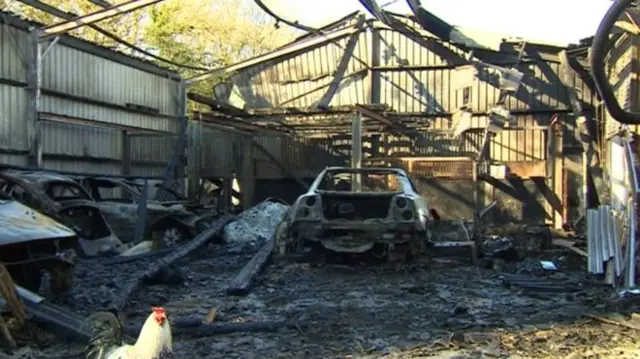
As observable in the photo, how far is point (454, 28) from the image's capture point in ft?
57.6

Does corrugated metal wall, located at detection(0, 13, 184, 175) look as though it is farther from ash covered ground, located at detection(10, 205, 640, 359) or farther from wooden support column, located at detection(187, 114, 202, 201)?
ash covered ground, located at detection(10, 205, 640, 359)

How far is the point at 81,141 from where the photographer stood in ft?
59.0

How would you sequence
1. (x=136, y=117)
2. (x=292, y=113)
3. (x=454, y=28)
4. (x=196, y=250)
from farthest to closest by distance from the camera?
(x=136, y=117), (x=454, y=28), (x=292, y=113), (x=196, y=250)

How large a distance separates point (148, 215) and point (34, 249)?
5706 mm

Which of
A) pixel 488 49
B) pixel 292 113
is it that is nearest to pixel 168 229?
pixel 292 113

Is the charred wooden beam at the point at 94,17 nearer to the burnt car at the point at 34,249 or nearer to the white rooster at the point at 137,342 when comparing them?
the burnt car at the point at 34,249

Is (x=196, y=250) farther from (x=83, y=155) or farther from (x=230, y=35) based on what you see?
(x=230, y=35)

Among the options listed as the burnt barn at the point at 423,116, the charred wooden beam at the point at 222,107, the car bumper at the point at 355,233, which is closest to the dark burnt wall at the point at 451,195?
the burnt barn at the point at 423,116

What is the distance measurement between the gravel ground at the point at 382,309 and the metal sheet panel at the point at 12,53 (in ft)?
24.4

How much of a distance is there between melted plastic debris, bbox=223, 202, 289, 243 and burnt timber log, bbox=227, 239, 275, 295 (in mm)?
2321

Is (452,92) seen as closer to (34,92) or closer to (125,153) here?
(125,153)

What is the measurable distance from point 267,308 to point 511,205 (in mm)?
12788

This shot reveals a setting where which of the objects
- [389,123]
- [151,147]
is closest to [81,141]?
[151,147]

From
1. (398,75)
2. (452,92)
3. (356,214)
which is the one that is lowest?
(356,214)
